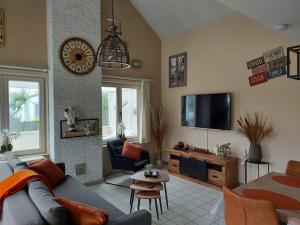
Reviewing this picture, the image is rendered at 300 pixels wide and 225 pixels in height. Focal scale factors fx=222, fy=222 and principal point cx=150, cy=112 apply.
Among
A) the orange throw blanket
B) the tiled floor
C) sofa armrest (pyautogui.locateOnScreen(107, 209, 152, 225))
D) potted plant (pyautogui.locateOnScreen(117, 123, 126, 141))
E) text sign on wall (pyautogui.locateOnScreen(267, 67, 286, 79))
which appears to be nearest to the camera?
sofa armrest (pyautogui.locateOnScreen(107, 209, 152, 225))

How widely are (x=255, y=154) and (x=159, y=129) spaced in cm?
240

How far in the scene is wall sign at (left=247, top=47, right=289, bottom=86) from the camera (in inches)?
142

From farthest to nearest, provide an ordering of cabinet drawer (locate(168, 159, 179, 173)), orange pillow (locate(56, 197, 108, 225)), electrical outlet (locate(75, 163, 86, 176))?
1. cabinet drawer (locate(168, 159, 179, 173))
2. electrical outlet (locate(75, 163, 86, 176))
3. orange pillow (locate(56, 197, 108, 225))

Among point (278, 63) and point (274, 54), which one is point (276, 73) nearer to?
point (278, 63)

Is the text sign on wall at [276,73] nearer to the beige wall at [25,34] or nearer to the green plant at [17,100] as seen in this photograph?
the beige wall at [25,34]

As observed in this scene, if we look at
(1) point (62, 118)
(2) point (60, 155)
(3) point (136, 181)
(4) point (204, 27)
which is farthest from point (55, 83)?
(4) point (204, 27)

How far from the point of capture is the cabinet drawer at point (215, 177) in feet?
13.2

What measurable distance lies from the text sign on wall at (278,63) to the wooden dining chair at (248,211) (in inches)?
109

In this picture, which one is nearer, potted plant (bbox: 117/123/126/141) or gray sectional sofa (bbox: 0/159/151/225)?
gray sectional sofa (bbox: 0/159/151/225)

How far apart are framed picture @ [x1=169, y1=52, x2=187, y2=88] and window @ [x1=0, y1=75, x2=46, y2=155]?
2.90 meters

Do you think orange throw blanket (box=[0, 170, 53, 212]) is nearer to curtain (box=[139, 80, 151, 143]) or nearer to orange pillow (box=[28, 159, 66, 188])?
orange pillow (box=[28, 159, 66, 188])

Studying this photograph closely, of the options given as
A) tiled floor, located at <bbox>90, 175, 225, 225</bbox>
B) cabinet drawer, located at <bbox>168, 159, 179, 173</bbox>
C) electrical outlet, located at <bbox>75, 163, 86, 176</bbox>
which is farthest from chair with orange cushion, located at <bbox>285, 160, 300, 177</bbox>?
electrical outlet, located at <bbox>75, 163, 86, 176</bbox>

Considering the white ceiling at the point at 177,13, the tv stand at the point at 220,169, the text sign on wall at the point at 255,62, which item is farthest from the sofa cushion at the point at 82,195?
the white ceiling at the point at 177,13

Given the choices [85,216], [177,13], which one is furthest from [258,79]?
[85,216]
